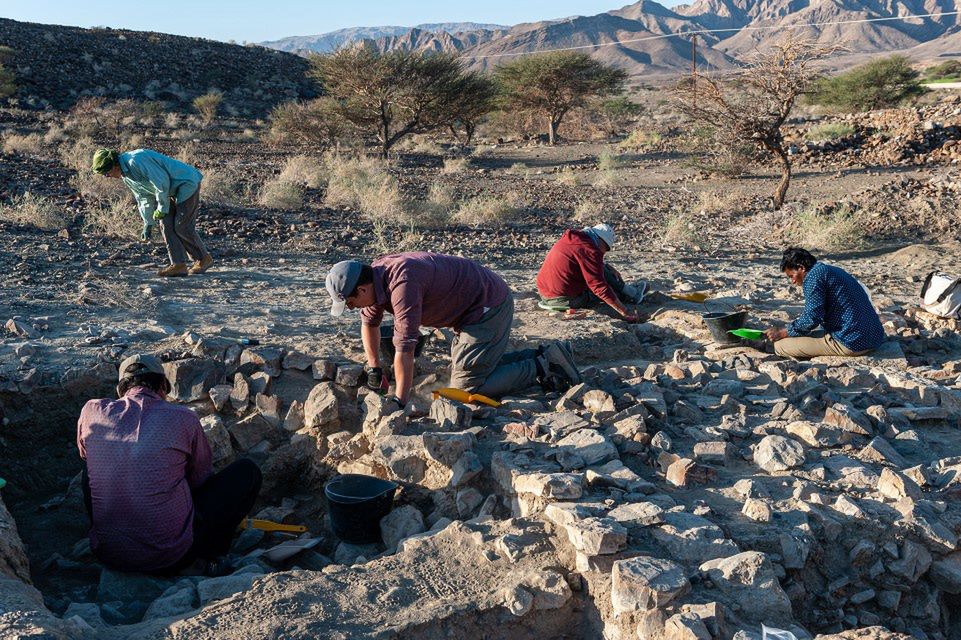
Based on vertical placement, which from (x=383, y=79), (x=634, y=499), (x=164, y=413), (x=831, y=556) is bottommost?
(x=831, y=556)

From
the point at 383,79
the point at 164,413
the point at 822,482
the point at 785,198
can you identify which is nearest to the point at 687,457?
the point at 822,482

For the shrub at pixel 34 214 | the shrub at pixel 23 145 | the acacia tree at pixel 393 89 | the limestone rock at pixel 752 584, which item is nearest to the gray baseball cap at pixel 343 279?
the limestone rock at pixel 752 584

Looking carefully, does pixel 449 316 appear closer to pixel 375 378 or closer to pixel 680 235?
pixel 375 378

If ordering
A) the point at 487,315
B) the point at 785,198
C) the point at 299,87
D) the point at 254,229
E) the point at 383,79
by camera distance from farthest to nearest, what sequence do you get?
1. the point at 299,87
2. the point at 383,79
3. the point at 785,198
4. the point at 254,229
5. the point at 487,315

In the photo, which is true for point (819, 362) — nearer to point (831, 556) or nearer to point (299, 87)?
point (831, 556)

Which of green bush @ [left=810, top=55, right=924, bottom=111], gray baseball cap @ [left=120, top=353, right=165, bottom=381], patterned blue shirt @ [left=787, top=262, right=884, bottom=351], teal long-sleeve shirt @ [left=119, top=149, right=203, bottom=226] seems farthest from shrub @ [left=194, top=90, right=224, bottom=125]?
gray baseball cap @ [left=120, top=353, right=165, bottom=381]

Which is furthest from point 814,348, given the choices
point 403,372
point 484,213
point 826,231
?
point 484,213

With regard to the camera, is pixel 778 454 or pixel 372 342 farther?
pixel 372 342

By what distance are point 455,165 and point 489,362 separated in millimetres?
12753

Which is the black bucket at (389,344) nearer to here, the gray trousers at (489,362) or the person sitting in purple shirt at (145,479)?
the gray trousers at (489,362)

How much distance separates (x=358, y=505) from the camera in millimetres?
3766

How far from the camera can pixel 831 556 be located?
11.3 ft

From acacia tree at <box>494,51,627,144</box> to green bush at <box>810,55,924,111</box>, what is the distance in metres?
6.67

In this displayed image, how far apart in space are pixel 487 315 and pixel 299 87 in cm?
3039
